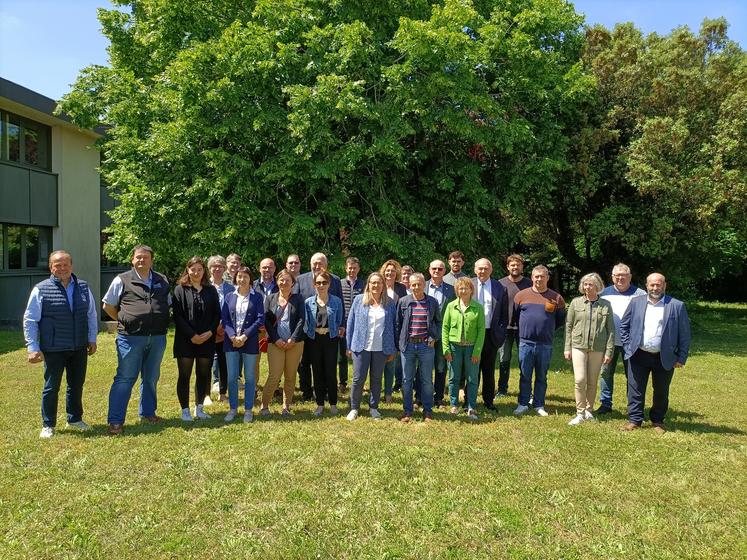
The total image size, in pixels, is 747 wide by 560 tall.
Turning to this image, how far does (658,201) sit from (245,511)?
1562cm

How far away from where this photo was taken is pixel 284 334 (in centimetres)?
664

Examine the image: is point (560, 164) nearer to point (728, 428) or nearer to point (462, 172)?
point (462, 172)

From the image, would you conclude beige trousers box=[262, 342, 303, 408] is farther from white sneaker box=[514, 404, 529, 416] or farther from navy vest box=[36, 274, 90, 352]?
white sneaker box=[514, 404, 529, 416]

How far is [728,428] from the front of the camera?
6.71 meters

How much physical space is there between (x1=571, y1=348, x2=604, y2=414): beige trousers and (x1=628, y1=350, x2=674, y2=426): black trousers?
370mm

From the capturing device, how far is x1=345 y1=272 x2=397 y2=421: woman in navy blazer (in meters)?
6.60

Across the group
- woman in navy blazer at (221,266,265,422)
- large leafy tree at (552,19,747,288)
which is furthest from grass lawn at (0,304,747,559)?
large leafy tree at (552,19,747,288)

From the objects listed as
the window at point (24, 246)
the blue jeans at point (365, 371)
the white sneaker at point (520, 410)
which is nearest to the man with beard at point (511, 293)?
the white sneaker at point (520, 410)

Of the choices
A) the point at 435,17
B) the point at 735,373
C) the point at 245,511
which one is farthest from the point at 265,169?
the point at 735,373

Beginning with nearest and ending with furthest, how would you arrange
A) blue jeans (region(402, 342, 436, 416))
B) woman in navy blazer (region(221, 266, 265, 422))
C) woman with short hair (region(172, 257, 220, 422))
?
woman with short hair (region(172, 257, 220, 422)), woman in navy blazer (region(221, 266, 265, 422)), blue jeans (region(402, 342, 436, 416))

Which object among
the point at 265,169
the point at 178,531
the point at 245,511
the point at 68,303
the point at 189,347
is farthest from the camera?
the point at 265,169

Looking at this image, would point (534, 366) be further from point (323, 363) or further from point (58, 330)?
point (58, 330)

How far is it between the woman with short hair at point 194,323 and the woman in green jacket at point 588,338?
4205mm

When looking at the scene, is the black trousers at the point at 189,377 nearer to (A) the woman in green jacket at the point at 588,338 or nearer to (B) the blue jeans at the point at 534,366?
(B) the blue jeans at the point at 534,366
